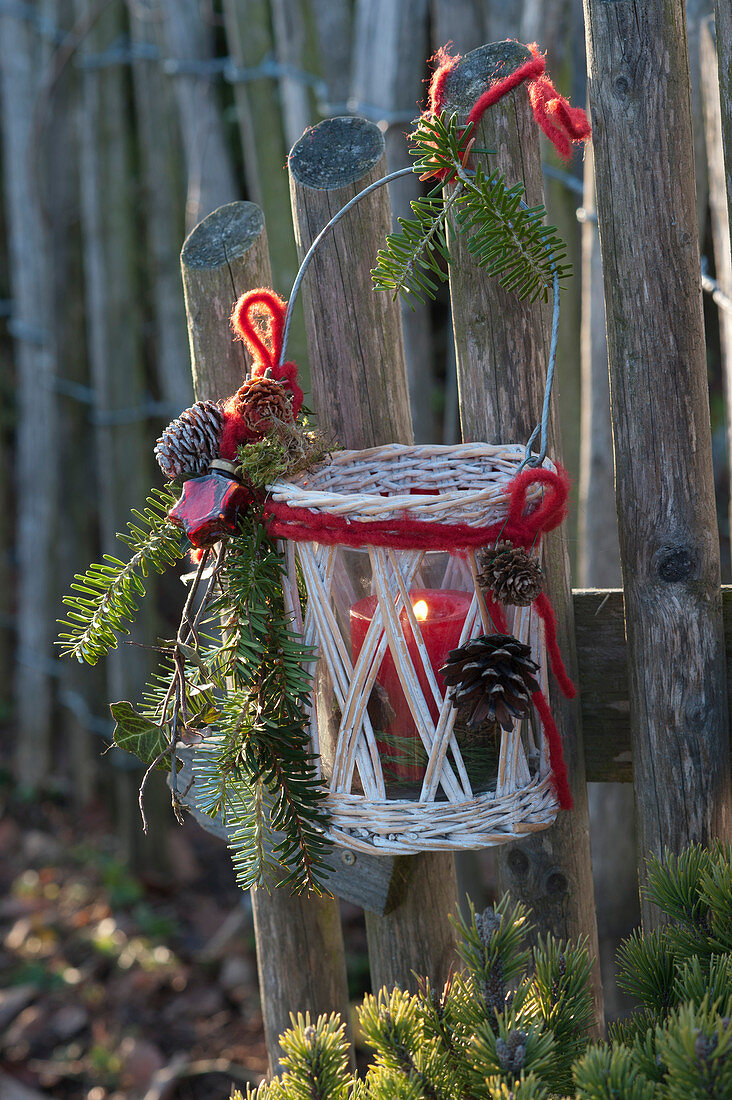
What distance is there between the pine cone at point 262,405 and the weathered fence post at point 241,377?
259mm

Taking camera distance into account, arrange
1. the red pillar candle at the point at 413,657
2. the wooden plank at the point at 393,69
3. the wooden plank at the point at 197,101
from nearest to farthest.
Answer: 1. the red pillar candle at the point at 413,657
2. the wooden plank at the point at 393,69
3. the wooden plank at the point at 197,101

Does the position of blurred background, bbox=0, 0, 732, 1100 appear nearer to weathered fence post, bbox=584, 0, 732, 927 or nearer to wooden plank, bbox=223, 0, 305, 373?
wooden plank, bbox=223, 0, 305, 373

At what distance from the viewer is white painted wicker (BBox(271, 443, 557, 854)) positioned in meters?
0.98

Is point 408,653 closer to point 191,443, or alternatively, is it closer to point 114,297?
point 191,443

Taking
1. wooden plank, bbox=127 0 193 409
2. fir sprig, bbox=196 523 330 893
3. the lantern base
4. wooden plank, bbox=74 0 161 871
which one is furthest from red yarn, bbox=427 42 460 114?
wooden plank, bbox=74 0 161 871

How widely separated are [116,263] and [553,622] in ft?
7.58

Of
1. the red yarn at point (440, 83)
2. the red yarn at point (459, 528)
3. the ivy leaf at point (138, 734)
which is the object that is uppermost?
the red yarn at point (440, 83)

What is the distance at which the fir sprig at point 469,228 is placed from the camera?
1.01 m

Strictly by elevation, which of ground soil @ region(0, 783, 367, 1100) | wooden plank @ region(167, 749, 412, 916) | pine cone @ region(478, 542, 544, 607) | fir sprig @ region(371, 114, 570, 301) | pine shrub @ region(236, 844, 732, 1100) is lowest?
ground soil @ region(0, 783, 367, 1100)

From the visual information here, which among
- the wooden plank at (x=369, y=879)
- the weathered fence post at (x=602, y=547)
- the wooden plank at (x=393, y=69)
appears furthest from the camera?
the wooden plank at (x=393, y=69)

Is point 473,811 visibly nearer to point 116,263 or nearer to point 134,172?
point 116,263

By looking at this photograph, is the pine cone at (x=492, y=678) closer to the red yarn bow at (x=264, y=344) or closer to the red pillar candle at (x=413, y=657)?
the red pillar candle at (x=413, y=657)

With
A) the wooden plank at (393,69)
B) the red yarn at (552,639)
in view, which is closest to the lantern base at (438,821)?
the red yarn at (552,639)

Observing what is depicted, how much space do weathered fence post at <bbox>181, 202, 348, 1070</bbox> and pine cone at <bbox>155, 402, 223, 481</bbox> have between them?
236mm
